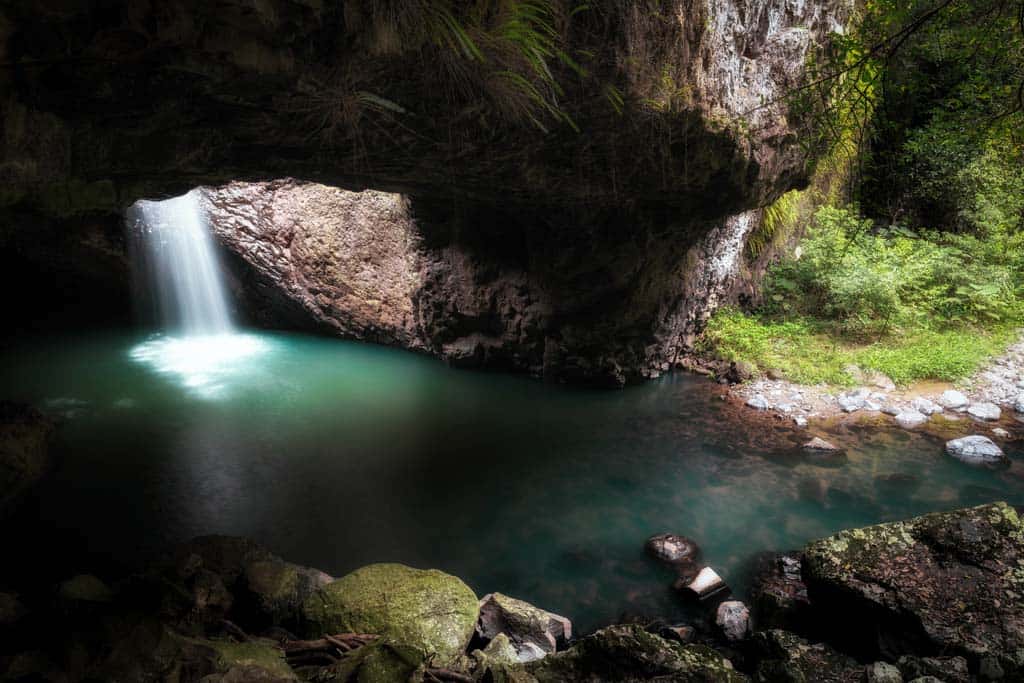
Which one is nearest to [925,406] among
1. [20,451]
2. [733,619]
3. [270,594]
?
[733,619]

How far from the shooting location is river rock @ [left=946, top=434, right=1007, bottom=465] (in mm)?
7086

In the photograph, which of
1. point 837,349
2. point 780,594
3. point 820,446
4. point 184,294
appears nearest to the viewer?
point 780,594

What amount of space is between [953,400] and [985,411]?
1.31ft

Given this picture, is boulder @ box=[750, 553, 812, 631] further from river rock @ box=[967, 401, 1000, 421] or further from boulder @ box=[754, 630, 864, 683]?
river rock @ box=[967, 401, 1000, 421]

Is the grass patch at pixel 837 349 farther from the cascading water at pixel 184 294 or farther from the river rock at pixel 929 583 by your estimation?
the cascading water at pixel 184 294

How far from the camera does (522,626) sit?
13.1 ft

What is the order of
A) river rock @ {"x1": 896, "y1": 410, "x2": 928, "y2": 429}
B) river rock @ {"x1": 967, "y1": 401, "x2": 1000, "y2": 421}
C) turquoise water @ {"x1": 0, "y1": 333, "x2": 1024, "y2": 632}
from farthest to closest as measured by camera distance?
river rock @ {"x1": 967, "y1": 401, "x2": 1000, "y2": 421} < river rock @ {"x1": 896, "y1": 410, "x2": 928, "y2": 429} < turquoise water @ {"x1": 0, "y1": 333, "x2": 1024, "y2": 632}

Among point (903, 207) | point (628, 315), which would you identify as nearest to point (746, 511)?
point (628, 315)

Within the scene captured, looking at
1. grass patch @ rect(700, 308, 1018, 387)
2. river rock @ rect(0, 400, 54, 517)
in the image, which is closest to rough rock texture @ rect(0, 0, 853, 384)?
grass patch @ rect(700, 308, 1018, 387)

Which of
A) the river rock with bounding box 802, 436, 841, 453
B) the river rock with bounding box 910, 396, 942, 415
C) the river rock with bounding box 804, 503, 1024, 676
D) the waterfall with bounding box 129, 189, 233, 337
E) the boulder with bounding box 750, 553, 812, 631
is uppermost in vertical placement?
the waterfall with bounding box 129, 189, 233, 337

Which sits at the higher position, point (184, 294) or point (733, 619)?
point (184, 294)

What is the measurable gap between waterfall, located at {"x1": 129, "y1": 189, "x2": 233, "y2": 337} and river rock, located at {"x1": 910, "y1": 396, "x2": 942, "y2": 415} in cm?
1278

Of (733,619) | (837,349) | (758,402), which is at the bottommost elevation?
(733,619)

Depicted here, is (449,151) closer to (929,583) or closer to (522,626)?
(522,626)
